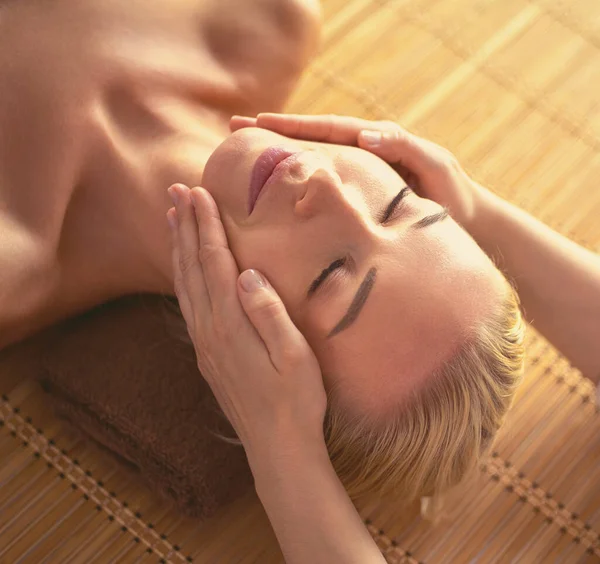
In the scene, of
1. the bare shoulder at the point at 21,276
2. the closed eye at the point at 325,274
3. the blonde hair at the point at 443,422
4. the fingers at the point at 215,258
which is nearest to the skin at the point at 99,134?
the bare shoulder at the point at 21,276

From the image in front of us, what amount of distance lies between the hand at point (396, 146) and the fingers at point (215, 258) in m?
0.23

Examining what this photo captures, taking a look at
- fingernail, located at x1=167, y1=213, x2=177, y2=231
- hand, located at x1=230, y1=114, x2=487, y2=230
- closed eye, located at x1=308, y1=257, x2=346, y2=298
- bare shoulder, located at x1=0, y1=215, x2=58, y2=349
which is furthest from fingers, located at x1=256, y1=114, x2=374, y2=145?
bare shoulder, located at x1=0, y1=215, x2=58, y2=349

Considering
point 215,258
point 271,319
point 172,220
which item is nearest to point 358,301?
point 271,319

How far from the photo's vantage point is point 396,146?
1359 millimetres

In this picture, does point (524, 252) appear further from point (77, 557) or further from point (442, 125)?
point (77, 557)

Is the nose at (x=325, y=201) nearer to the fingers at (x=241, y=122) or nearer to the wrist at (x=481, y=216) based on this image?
the fingers at (x=241, y=122)

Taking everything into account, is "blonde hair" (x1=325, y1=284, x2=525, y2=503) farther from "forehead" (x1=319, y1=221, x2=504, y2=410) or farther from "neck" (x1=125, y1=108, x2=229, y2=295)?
"neck" (x1=125, y1=108, x2=229, y2=295)

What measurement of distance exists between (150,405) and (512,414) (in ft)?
2.43

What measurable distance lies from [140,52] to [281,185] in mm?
473

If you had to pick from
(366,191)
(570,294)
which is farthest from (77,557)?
(570,294)

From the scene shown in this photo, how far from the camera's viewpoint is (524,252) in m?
1.46

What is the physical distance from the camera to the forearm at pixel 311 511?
43.7 inches

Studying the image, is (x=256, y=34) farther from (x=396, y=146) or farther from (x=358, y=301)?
(x=358, y=301)

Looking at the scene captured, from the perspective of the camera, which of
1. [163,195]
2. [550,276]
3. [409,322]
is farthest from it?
[550,276]
